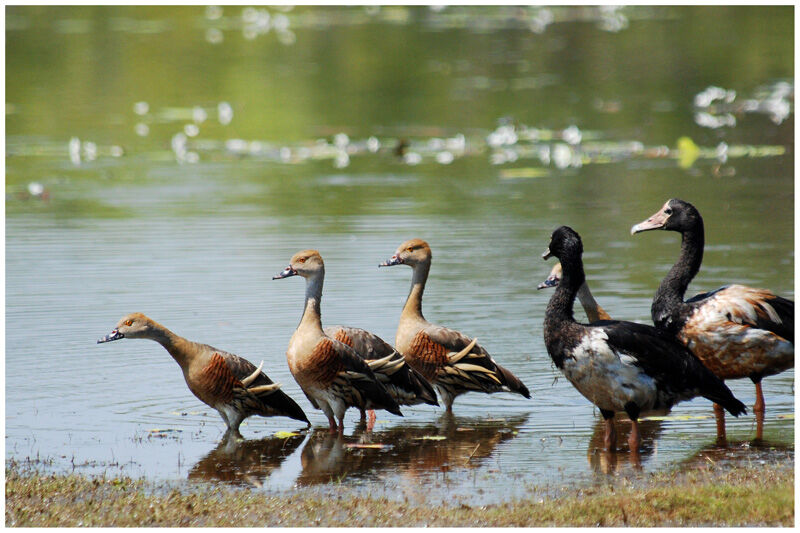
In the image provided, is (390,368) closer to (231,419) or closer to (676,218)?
(231,419)

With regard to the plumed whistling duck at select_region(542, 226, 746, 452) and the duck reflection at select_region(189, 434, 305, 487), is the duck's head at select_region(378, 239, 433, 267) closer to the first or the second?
the duck reflection at select_region(189, 434, 305, 487)

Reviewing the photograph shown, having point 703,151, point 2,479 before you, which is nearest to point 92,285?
point 2,479

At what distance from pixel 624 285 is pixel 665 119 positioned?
1393 centimetres

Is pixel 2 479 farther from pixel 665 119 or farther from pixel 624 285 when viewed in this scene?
pixel 665 119

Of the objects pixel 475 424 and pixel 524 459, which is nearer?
pixel 524 459

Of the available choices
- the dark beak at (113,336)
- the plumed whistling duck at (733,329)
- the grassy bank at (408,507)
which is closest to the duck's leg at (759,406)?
the plumed whistling duck at (733,329)

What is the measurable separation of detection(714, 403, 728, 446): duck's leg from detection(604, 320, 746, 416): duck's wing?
0.25m

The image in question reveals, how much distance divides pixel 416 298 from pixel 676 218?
2282mm

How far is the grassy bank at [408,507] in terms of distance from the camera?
7.36m

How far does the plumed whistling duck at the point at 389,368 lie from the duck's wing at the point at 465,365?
0.22 metres

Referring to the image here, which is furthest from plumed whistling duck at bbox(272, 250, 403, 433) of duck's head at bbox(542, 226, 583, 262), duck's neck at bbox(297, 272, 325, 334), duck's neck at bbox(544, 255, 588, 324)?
duck's head at bbox(542, 226, 583, 262)

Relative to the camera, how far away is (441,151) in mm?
25250

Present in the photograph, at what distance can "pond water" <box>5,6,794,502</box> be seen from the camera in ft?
32.1

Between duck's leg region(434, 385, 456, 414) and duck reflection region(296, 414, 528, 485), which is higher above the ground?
duck's leg region(434, 385, 456, 414)
